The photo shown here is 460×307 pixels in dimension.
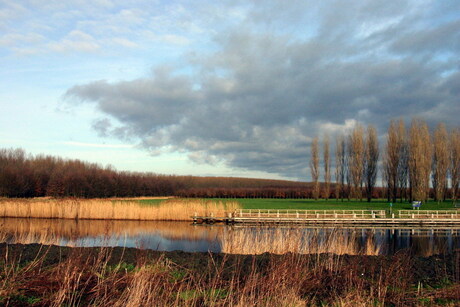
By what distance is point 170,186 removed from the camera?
363ft

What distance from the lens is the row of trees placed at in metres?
Result: 50.3

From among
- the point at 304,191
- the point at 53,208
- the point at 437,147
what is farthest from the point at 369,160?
the point at 53,208

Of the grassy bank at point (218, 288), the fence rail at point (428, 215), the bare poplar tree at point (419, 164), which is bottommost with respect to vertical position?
the fence rail at point (428, 215)

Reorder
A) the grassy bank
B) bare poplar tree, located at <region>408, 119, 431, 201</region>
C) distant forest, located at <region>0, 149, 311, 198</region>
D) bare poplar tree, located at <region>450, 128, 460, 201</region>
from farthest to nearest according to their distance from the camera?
distant forest, located at <region>0, 149, 311, 198</region>, bare poplar tree, located at <region>450, 128, 460, 201</region>, bare poplar tree, located at <region>408, 119, 431, 201</region>, the grassy bank

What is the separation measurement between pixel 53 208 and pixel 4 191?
37.6 metres

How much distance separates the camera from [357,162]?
59875mm

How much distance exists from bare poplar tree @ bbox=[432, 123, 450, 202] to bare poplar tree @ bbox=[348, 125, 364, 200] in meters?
10.4

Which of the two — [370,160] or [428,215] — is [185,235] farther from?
[370,160]

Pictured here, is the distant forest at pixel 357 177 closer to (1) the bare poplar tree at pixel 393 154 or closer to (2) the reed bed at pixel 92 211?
(1) the bare poplar tree at pixel 393 154

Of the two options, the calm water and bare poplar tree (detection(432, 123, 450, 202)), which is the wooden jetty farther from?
bare poplar tree (detection(432, 123, 450, 202))

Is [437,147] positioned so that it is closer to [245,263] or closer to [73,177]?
[245,263]

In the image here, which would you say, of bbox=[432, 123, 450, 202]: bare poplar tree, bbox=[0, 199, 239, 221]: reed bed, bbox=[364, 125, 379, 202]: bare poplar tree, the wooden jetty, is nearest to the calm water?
bbox=[0, 199, 239, 221]: reed bed

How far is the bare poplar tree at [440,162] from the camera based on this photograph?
51656mm

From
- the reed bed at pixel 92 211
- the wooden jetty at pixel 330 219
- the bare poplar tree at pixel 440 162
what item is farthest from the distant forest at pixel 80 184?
the wooden jetty at pixel 330 219
